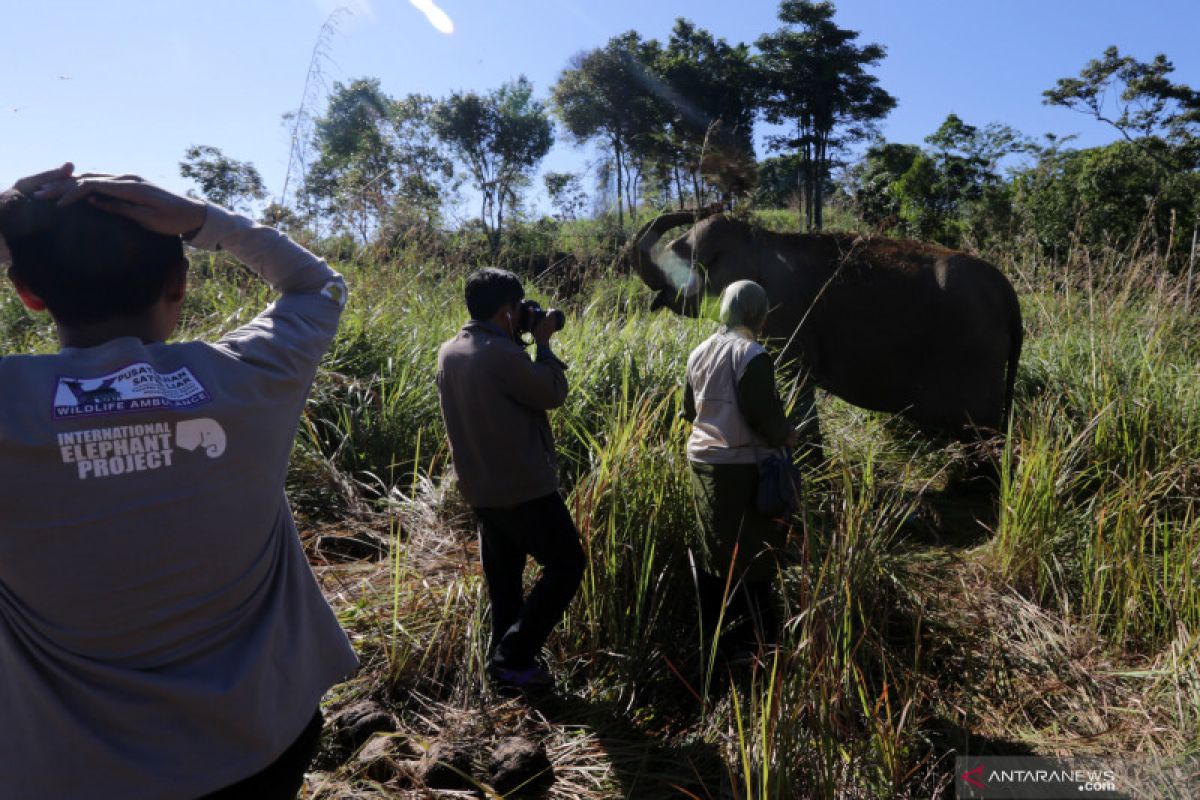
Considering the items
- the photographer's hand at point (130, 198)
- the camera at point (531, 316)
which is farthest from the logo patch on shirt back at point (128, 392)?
the camera at point (531, 316)

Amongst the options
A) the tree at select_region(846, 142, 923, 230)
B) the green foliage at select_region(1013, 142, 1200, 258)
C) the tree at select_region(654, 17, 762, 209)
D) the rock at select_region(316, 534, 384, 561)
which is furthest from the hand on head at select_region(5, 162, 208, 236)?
the tree at select_region(654, 17, 762, 209)

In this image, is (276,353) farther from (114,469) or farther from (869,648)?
(869,648)

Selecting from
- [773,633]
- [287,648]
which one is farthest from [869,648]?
[287,648]

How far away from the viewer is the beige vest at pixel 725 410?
10.6 feet

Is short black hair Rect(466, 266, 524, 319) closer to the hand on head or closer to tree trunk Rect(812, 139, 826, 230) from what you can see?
the hand on head

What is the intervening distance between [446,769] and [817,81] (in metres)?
33.1

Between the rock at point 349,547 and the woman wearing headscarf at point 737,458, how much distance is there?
1.77m

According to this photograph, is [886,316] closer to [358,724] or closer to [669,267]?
[669,267]

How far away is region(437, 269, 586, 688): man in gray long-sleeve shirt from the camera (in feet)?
10.0

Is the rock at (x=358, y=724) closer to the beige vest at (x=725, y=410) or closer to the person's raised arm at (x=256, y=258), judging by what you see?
the beige vest at (x=725, y=410)

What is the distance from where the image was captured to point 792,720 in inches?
84.7

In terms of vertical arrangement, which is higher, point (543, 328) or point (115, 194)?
point (115, 194)

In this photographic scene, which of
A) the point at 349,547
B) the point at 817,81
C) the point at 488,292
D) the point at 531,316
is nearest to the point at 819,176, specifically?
the point at 817,81

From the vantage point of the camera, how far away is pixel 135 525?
121 centimetres
